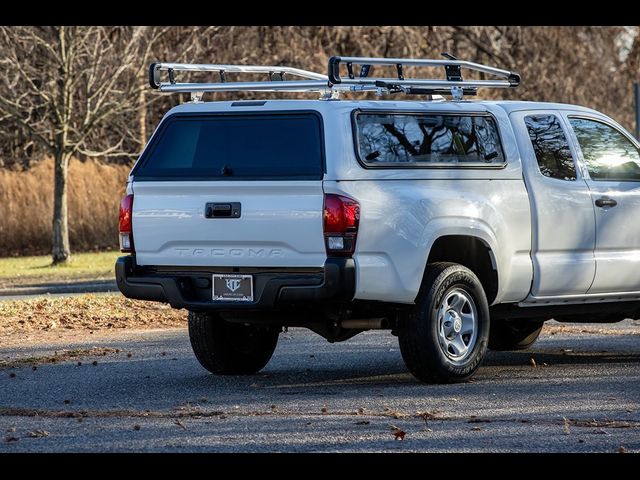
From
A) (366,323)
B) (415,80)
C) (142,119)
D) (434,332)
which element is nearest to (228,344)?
(366,323)

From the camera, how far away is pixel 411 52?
34125 mm

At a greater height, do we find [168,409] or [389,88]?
[389,88]

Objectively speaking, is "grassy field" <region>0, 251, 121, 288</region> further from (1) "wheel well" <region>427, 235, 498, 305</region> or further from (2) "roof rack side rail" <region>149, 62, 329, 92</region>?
(1) "wheel well" <region>427, 235, 498, 305</region>

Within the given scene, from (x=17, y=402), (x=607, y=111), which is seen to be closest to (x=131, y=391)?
(x=17, y=402)

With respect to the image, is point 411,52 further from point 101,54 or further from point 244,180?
point 244,180

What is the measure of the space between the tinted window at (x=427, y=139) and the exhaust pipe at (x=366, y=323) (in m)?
1.09

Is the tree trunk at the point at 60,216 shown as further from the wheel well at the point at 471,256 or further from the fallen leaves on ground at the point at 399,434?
the fallen leaves on ground at the point at 399,434

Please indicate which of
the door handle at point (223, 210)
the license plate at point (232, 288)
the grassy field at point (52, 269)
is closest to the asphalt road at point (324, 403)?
A: the license plate at point (232, 288)

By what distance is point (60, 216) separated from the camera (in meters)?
27.7

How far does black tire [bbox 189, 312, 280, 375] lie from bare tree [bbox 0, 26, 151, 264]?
1603 cm

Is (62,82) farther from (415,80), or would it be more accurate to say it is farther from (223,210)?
(223,210)

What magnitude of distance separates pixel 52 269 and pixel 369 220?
1762 centimetres

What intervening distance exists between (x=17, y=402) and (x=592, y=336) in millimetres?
6125

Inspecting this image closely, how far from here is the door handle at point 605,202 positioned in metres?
11.3
